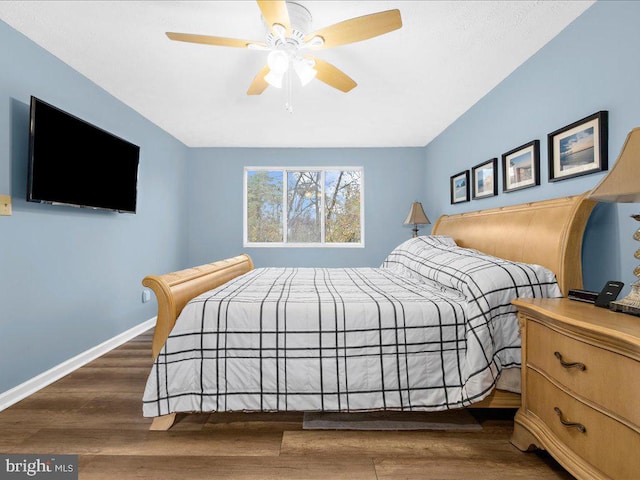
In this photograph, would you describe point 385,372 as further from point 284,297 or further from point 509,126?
point 509,126

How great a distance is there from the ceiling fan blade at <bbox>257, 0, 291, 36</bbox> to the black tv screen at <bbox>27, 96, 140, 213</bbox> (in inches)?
61.9

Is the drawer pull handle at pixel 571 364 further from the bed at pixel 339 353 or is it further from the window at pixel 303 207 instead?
the window at pixel 303 207

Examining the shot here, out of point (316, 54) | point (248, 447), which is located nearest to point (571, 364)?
point (248, 447)

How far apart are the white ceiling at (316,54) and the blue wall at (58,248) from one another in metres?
0.19

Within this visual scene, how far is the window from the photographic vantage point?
484 cm

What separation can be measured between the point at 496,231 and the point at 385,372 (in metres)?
1.47

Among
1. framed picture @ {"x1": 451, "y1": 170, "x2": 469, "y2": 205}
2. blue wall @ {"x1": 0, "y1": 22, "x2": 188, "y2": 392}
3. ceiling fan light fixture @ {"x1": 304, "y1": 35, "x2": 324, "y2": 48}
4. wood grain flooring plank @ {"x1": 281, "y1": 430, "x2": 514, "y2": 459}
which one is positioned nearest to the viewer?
wood grain flooring plank @ {"x1": 281, "y1": 430, "x2": 514, "y2": 459}

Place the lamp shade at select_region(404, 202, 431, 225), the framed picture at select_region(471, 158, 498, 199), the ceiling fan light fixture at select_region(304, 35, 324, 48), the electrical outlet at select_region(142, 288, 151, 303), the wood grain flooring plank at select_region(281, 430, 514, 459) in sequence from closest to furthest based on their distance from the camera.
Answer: the wood grain flooring plank at select_region(281, 430, 514, 459) → the ceiling fan light fixture at select_region(304, 35, 324, 48) → the framed picture at select_region(471, 158, 498, 199) → the electrical outlet at select_region(142, 288, 151, 303) → the lamp shade at select_region(404, 202, 431, 225)

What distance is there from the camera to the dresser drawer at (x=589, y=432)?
1.01 m

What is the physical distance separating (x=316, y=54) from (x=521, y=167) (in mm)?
1742

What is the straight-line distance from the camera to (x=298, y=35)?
6.13 ft

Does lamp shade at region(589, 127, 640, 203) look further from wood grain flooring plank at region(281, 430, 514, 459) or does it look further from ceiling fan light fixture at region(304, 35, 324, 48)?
ceiling fan light fixture at region(304, 35, 324, 48)

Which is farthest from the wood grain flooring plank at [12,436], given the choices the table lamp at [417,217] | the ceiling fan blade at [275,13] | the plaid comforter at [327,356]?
the table lamp at [417,217]

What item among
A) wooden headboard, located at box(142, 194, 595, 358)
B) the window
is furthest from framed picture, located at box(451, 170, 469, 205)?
the window
